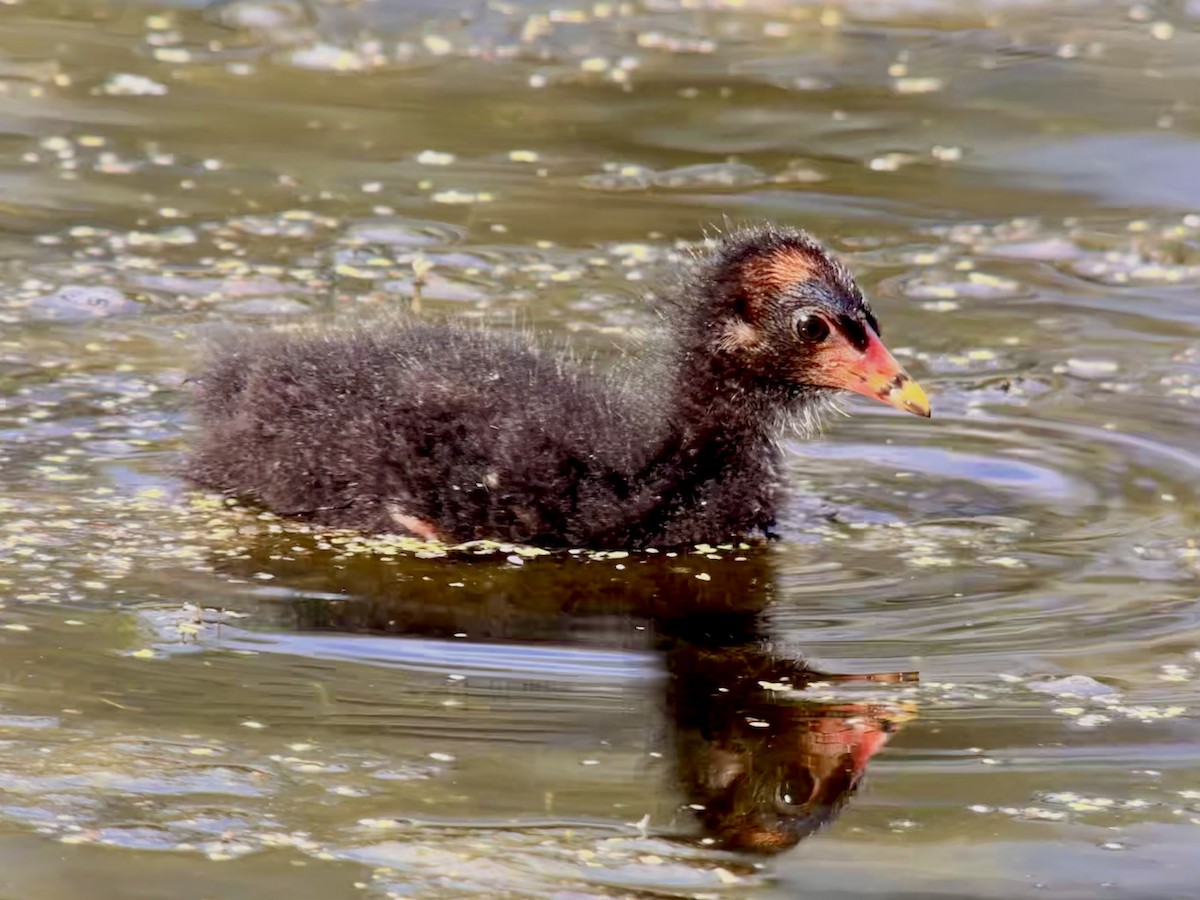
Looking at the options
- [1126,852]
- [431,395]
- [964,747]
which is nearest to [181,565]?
[431,395]

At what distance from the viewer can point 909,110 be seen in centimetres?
1188

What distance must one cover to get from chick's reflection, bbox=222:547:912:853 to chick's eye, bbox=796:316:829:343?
2.25ft

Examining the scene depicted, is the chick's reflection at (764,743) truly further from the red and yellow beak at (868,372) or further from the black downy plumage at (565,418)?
the red and yellow beak at (868,372)

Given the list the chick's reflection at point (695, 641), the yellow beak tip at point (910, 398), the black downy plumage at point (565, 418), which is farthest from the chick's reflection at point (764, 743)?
the yellow beak tip at point (910, 398)

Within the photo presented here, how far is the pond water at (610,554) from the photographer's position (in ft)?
15.5

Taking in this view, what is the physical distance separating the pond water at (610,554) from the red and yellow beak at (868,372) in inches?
16.7

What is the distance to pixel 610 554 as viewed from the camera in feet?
22.0

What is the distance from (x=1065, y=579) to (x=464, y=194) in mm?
4651

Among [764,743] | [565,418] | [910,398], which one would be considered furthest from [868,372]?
[764,743]

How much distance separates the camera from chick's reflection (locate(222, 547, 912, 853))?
4.93 meters

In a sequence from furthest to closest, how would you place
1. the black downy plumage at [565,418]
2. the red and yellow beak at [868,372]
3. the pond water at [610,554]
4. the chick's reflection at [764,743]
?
the red and yellow beak at [868,372] < the black downy plumage at [565,418] < the chick's reflection at [764,743] < the pond water at [610,554]

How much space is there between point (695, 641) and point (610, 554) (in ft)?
2.62

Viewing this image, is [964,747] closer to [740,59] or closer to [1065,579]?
[1065,579]

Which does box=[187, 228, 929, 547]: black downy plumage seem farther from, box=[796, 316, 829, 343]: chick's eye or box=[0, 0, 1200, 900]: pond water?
box=[0, 0, 1200, 900]: pond water
